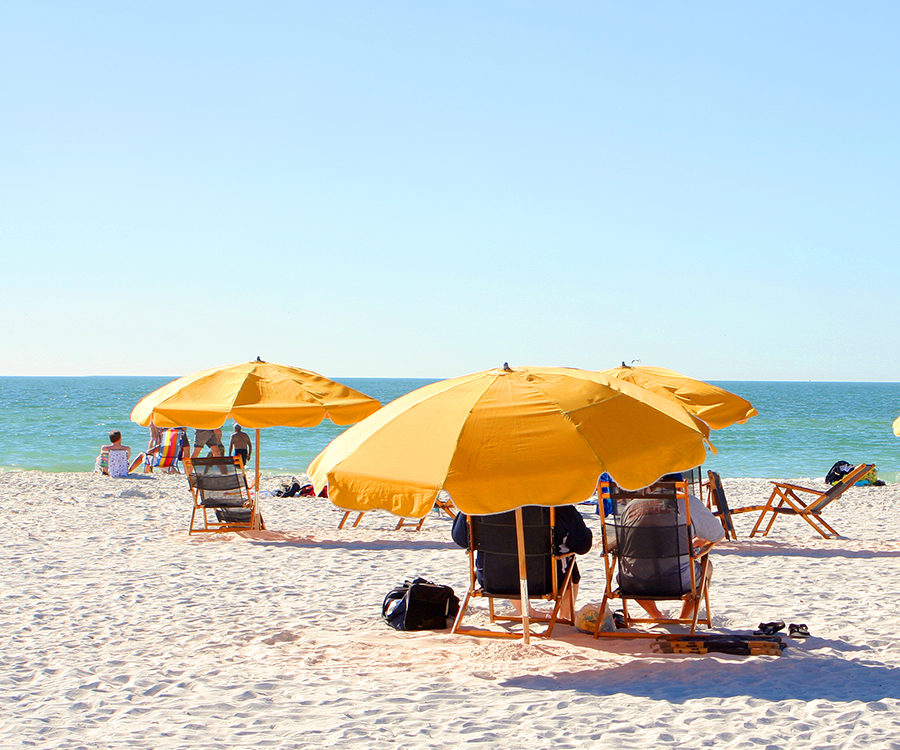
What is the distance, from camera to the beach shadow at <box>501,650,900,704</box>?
4.08 metres

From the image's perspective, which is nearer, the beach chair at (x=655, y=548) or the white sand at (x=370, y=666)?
the white sand at (x=370, y=666)

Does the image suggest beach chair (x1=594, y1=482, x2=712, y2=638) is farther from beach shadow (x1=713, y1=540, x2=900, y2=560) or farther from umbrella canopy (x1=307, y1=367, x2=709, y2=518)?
beach shadow (x1=713, y1=540, x2=900, y2=560)

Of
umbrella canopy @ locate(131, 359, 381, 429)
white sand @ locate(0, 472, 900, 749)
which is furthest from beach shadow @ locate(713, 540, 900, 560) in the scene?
umbrella canopy @ locate(131, 359, 381, 429)

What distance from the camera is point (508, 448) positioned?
157 inches

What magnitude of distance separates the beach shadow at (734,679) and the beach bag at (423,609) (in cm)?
120

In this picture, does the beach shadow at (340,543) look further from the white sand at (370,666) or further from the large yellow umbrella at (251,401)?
the large yellow umbrella at (251,401)

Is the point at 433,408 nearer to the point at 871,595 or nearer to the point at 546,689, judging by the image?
the point at 546,689

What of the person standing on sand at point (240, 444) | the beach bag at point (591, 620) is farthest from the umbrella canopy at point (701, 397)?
the person standing on sand at point (240, 444)

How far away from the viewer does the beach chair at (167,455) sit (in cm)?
1892

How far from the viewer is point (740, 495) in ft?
52.9

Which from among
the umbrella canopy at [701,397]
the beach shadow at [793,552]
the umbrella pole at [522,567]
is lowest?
the beach shadow at [793,552]

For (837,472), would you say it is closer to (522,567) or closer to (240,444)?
(240,444)

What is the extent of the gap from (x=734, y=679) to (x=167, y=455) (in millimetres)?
16464

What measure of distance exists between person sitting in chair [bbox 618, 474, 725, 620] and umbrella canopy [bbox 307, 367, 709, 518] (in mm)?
719
